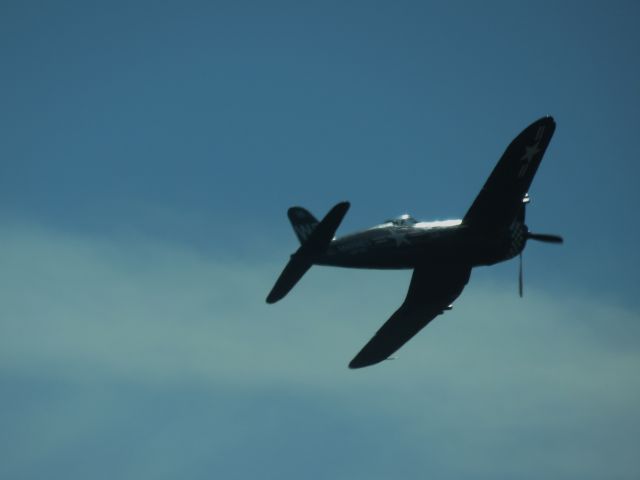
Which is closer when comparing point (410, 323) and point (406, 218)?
point (406, 218)

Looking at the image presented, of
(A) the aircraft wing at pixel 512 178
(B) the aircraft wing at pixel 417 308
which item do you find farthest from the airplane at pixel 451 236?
(B) the aircraft wing at pixel 417 308

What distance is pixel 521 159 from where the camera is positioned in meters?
33.2

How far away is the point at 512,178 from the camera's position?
3341cm

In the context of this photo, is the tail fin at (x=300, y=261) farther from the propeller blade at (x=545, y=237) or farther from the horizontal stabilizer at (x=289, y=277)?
the propeller blade at (x=545, y=237)

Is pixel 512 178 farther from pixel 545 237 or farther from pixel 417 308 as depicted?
pixel 417 308

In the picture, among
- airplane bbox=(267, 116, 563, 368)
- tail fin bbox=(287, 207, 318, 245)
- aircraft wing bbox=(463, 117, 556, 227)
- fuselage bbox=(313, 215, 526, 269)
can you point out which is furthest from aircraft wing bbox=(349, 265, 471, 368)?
tail fin bbox=(287, 207, 318, 245)

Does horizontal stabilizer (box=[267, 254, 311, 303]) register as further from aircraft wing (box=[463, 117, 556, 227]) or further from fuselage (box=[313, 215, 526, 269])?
aircraft wing (box=[463, 117, 556, 227])

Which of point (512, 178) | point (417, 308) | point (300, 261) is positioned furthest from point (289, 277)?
point (512, 178)

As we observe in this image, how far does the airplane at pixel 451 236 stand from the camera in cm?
3225

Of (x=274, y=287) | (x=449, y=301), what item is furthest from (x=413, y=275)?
(x=274, y=287)

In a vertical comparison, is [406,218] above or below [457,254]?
above

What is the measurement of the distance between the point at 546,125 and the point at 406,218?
7.30 metres

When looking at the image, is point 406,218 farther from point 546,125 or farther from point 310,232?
point 546,125

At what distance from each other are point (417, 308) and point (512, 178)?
845 centimetres
